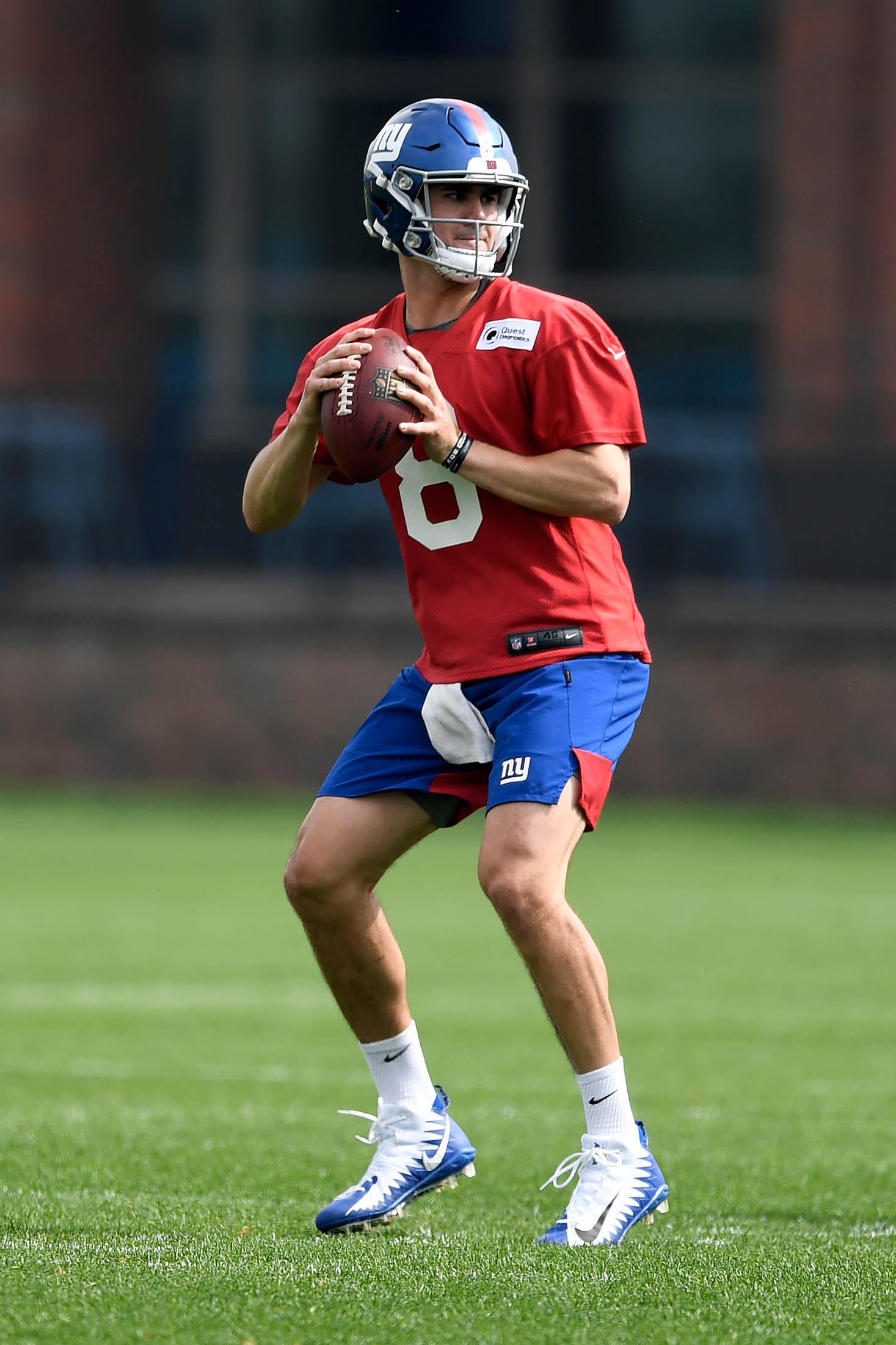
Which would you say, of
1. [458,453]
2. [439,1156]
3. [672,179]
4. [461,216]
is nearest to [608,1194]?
[439,1156]

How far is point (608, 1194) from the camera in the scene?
15.4 feet

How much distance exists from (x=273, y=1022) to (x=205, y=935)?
92.7 inches

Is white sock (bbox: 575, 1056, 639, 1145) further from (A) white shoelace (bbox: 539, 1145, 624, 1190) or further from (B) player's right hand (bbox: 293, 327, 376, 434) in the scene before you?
(B) player's right hand (bbox: 293, 327, 376, 434)

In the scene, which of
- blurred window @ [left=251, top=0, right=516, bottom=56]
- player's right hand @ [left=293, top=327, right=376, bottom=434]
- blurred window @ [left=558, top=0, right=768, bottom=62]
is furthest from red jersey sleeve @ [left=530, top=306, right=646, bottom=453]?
blurred window @ [left=251, top=0, right=516, bottom=56]

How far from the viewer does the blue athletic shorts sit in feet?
15.7

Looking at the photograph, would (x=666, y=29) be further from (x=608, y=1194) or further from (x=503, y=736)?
(x=608, y=1194)

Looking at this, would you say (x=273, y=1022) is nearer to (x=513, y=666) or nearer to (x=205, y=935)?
(x=205, y=935)

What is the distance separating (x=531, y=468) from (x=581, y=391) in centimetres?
20

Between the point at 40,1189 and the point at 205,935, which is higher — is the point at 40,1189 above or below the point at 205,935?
above

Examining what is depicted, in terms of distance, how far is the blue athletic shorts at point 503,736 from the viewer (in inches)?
188

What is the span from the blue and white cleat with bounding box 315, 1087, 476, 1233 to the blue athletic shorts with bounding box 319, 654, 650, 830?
0.70 m

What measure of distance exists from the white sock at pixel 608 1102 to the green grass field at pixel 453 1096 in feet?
0.78

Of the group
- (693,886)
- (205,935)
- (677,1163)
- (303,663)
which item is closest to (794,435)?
(303,663)

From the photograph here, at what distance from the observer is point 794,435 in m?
18.1
